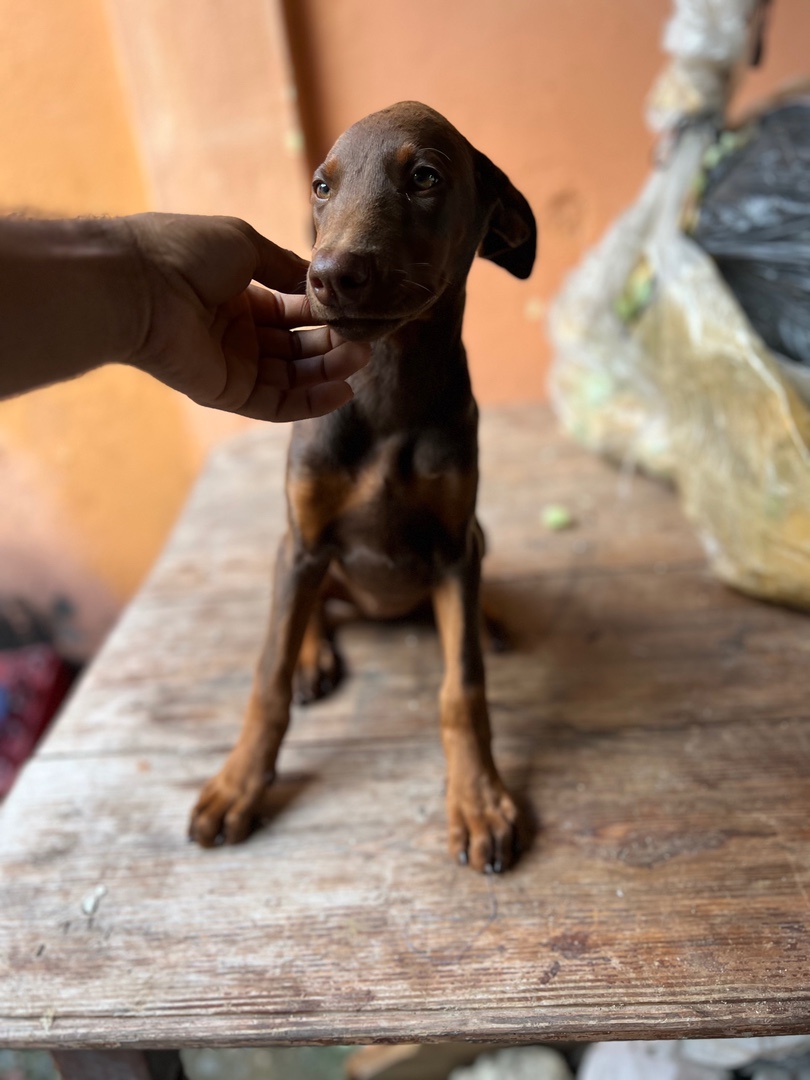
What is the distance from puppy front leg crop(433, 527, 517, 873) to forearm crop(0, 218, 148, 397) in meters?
0.48

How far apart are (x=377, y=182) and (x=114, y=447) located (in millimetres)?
1629

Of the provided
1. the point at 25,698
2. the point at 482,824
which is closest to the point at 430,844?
the point at 482,824

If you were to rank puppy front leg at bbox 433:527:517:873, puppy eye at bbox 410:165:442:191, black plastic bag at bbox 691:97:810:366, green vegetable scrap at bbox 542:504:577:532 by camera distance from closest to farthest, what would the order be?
puppy eye at bbox 410:165:442:191 < puppy front leg at bbox 433:527:517:873 < black plastic bag at bbox 691:97:810:366 < green vegetable scrap at bbox 542:504:577:532

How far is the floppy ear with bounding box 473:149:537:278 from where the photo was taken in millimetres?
842

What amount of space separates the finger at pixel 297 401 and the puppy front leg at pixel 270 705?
0.65 ft

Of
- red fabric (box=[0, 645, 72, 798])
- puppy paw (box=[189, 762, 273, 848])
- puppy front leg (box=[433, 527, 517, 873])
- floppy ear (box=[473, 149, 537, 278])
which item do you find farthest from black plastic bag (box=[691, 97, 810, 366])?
red fabric (box=[0, 645, 72, 798])

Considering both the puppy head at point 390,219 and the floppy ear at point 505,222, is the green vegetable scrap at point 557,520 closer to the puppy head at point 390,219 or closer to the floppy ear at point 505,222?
the floppy ear at point 505,222

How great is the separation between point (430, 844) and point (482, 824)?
0.24 feet

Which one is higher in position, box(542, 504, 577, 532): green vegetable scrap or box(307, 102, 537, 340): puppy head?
box(307, 102, 537, 340): puppy head

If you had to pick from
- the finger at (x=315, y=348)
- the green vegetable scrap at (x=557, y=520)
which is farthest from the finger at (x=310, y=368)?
the green vegetable scrap at (x=557, y=520)

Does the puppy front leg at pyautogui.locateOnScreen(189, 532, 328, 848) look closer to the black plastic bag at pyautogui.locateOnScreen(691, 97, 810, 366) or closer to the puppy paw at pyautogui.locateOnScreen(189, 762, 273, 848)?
the puppy paw at pyautogui.locateOnScreen(189, 762, 273, 848)

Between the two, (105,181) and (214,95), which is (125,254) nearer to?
(214,95)

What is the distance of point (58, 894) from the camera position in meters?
0.94

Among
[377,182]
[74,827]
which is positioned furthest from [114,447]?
[377,182]
